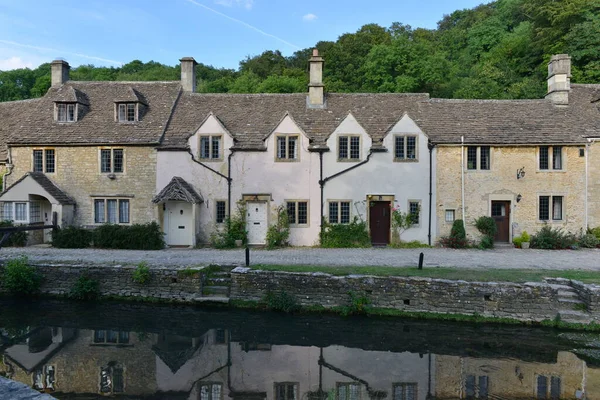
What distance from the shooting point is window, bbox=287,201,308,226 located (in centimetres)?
2323

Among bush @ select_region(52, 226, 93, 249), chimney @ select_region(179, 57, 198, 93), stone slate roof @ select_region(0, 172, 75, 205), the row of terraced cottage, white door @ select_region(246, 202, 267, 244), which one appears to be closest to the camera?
bush @ select_region(52, 226, 93, 249)

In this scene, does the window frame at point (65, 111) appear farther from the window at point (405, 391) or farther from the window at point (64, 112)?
the window at point (405, 391)

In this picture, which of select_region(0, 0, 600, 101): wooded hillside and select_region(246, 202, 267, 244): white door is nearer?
select_region(246, 202, 267, 244): white door

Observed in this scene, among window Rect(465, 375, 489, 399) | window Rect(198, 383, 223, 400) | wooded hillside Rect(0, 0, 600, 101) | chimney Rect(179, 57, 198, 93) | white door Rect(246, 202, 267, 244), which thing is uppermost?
wooded hillside Rect(0, 0, 600, 101)

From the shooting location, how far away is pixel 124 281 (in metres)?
15.4

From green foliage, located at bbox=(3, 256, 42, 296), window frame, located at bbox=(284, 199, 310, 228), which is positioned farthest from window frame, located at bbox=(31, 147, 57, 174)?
window frame, located at bbox=(284, 199, 310, 228)

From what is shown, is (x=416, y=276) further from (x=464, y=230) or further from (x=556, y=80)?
(x=556, y=80)

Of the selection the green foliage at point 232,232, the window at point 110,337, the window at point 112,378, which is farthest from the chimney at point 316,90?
the window at point 112,378

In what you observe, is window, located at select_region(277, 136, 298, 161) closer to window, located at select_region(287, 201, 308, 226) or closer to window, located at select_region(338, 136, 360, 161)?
window, located at select_region(338, 136, 360, 161)

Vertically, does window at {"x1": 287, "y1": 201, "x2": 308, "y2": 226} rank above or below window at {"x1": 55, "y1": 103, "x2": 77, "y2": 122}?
below

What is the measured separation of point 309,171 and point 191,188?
692 centimetres

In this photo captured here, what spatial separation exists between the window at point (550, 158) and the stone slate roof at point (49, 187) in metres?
27.3

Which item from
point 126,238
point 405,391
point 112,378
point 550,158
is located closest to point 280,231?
point 126,238

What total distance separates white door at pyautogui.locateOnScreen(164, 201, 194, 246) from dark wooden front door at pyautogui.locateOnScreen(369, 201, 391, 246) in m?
10.5
